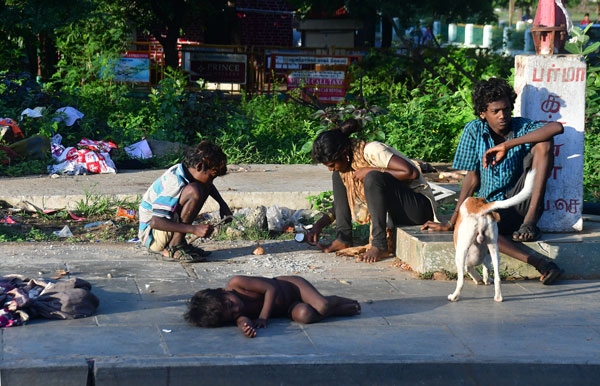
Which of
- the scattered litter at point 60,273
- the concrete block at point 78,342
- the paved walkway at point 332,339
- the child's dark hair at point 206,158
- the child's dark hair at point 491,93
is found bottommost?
the paved walkway at point 332,339

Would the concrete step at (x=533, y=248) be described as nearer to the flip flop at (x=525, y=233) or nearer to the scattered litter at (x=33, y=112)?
the flip flop at (x=525, y=233)

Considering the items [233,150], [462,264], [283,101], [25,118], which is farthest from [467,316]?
[283,101]

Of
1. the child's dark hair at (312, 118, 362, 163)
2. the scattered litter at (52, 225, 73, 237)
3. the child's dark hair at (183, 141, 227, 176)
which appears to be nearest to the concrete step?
the child's dark hair at (312, 118, 362, 163)

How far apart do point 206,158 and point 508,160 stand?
2.31 metres

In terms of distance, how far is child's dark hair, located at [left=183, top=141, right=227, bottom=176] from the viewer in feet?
19.7

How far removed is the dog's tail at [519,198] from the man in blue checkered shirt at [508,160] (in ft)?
0.33

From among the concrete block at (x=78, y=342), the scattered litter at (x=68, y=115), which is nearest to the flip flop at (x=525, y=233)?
→ the concrete block at (x=78, y=342)

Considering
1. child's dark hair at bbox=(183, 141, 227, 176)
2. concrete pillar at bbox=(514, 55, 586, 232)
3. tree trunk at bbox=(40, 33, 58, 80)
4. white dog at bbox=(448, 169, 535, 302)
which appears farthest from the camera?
tree trunk at bbox=(40, 33, 58, 80)

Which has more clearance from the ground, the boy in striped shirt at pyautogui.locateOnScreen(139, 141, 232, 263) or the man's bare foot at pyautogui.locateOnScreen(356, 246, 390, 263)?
the boy in striped shirt at pyautogui.locateOnScreen(139, 141, 232, 263)

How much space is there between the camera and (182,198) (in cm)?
604

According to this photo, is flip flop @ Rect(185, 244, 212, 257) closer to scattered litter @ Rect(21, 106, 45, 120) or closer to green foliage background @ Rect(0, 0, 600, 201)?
green foliage background @ Rect(0, 0, 600, 201)

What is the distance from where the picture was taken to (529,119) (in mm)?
6012

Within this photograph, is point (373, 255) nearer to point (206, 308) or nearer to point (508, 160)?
point (508, 160)

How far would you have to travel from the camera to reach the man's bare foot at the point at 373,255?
247 inches
